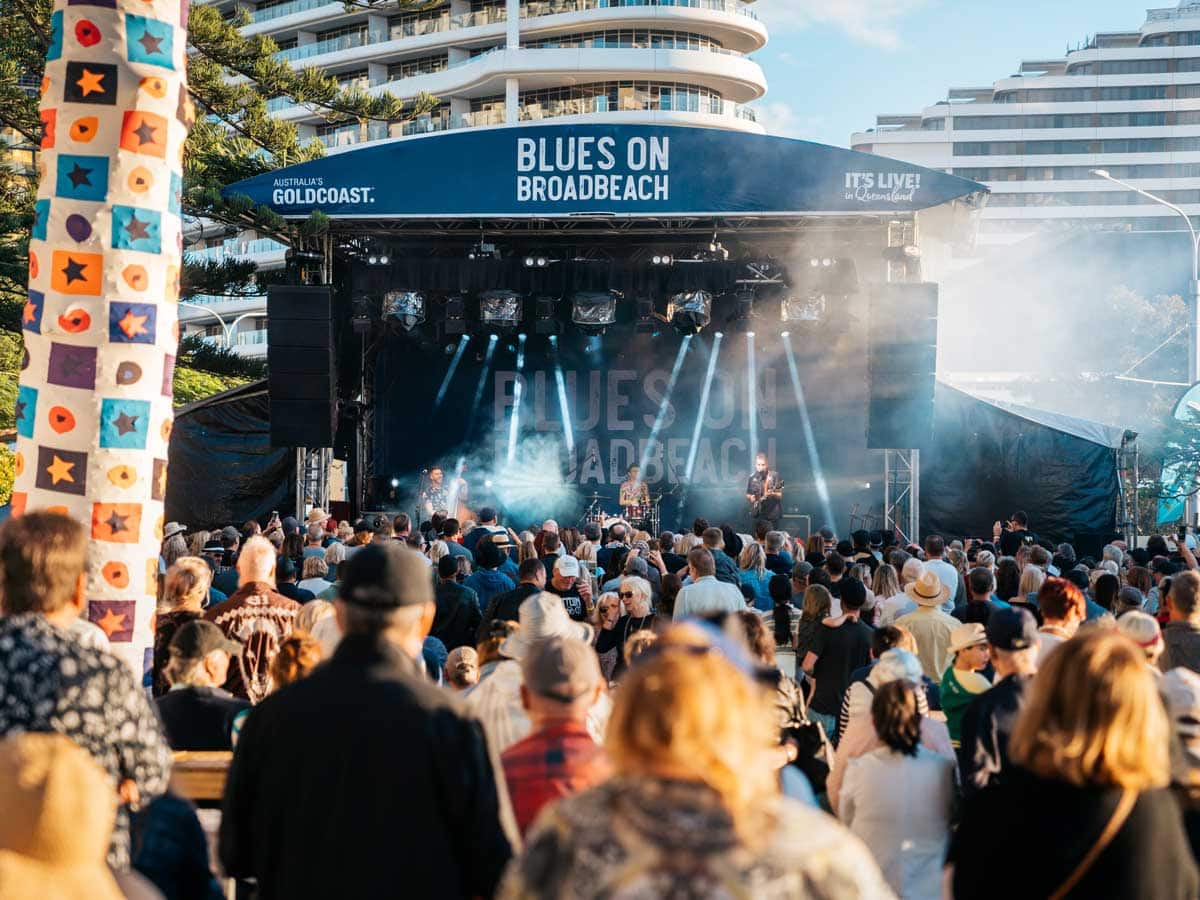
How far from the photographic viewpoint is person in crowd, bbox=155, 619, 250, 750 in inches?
165

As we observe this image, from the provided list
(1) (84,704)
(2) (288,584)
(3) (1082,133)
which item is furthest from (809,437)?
(3) (1082,133)

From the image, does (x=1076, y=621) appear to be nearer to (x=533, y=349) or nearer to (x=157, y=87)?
(x=157, y=87)

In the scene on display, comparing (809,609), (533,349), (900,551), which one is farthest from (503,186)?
(809,609)

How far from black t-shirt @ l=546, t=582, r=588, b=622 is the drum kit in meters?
8.86

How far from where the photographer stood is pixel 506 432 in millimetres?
19016

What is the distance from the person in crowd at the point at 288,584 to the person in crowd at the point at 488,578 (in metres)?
1.04

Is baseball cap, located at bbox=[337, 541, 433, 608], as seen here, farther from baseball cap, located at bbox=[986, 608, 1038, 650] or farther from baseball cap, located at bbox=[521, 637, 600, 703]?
baseball cap, located at bbox=[986, 608, 1038, 650]

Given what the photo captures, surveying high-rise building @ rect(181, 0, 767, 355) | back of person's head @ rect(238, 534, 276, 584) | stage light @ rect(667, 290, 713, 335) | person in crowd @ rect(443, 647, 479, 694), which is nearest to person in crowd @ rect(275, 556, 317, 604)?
back of person's head @ rect(238, 534, 276, 584)

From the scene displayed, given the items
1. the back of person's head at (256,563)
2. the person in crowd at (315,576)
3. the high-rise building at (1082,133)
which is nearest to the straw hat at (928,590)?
the back of person's head at (256,563)

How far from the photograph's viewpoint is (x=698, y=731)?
1852 mm

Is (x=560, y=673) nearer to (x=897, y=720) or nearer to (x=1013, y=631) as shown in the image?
(x=897, y=720)

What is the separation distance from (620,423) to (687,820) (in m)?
17.4

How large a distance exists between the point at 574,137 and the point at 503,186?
0.99m

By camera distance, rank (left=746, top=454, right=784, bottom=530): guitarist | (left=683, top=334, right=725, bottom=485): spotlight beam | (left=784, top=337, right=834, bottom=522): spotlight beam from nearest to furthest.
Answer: (left=746, top=454, right=784, bottom=530): guitarist < (left=784, top=337, right=834, bottom=522): spotlight beam < (left=683, top=334, right=725, bottom=485): spotlight beam
